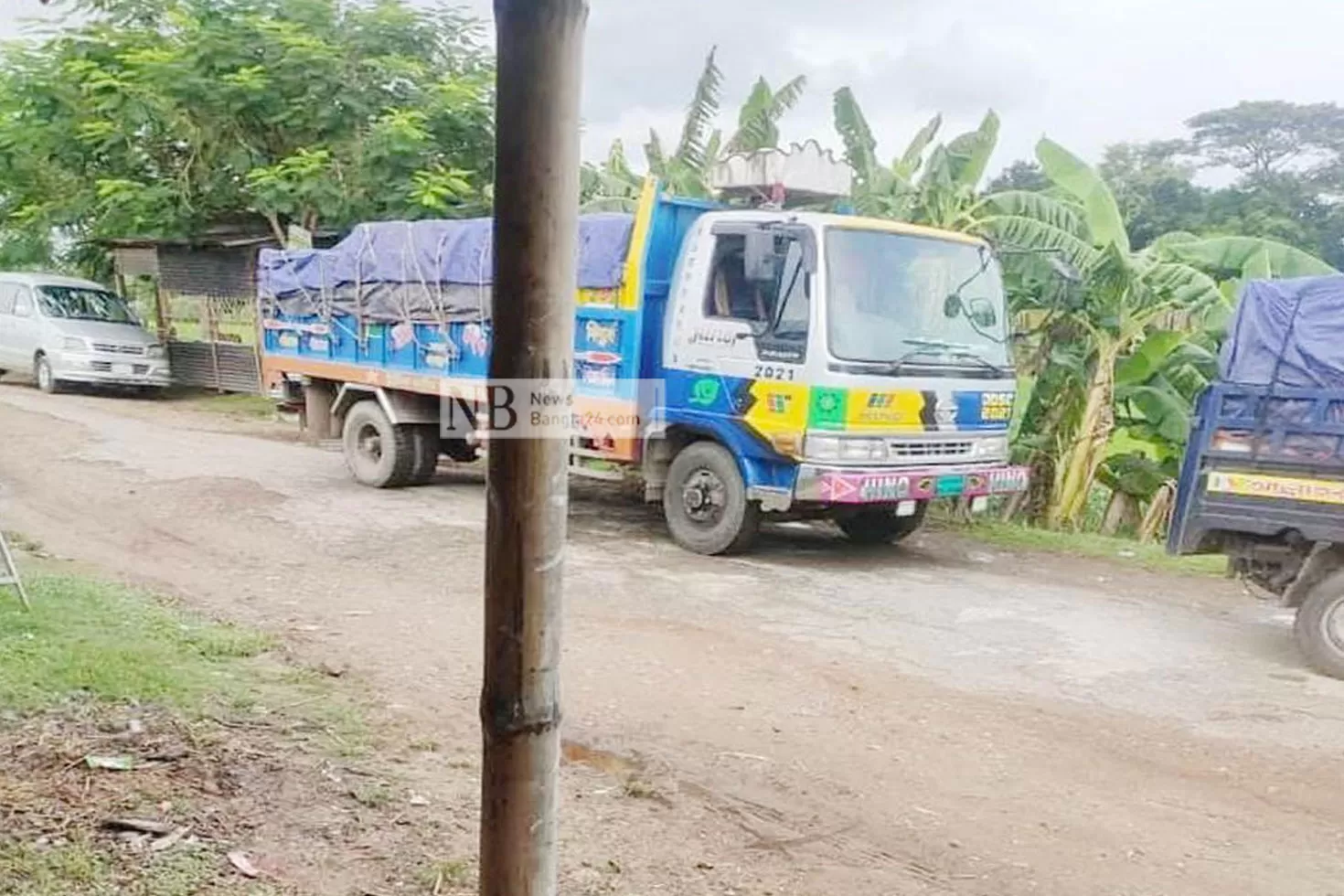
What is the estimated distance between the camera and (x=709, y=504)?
830cm

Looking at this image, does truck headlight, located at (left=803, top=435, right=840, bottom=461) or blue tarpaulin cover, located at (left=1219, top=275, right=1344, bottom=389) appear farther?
truck headlight, located at (left=803, top=435, right=840, bottom=461)

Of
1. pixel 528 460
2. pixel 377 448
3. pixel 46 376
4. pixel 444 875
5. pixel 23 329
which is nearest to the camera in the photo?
pixel 528 460

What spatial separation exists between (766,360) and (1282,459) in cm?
307

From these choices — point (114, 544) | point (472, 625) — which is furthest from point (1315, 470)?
point (114, 544)

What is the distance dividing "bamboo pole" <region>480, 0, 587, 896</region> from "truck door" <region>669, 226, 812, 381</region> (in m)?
5.66

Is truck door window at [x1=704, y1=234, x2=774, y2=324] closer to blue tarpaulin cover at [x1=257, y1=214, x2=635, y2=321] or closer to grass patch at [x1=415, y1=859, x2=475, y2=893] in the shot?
blue tarpaulin cover at [x1=257, y1=214, x2=635, y2=321]

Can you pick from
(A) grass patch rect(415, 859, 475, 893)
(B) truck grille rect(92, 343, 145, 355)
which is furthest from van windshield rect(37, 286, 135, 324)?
(A) grass patch rect(415, 859, 475, 893)

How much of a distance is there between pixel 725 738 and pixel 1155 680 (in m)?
2.43

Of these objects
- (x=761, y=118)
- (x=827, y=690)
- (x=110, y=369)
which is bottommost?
(x=827, y=690)

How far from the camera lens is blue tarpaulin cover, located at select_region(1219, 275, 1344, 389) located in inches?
237

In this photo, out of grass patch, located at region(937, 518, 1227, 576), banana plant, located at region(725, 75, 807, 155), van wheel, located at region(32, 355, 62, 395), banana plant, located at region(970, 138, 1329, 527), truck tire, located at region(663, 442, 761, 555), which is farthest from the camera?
van wheel, located at region(32, 355, 62, 395)

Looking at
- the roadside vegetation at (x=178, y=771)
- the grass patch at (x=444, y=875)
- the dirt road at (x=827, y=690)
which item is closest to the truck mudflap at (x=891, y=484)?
the dirt road at (x=827, y=690)

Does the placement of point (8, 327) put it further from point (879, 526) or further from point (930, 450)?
point (930, 450)

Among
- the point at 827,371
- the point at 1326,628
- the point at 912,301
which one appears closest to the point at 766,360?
the point at 827,371
